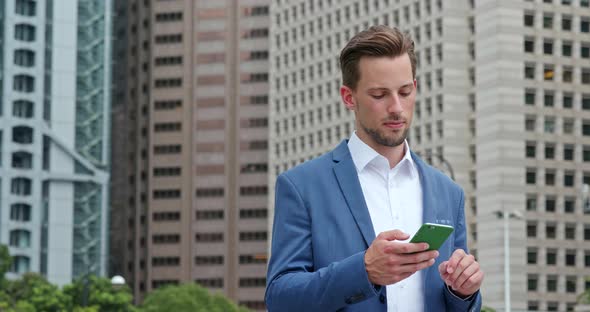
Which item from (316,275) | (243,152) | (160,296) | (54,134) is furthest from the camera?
(243,152)

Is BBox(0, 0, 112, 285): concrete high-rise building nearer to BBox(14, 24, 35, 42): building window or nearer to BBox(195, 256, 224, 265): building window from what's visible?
BBox(14, 24, 35, 42): building window

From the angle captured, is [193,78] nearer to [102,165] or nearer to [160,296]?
[102,165]

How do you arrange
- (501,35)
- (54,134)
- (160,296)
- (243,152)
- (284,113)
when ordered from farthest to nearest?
(243,152), (284,113), (54,134), (501,35), (160,296)

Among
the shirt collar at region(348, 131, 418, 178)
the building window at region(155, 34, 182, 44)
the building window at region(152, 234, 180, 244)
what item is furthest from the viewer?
the building window at region(155, 34, 182, 44)

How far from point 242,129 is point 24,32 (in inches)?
1899

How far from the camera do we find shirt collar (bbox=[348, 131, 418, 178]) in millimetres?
5559

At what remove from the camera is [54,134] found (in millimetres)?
147625

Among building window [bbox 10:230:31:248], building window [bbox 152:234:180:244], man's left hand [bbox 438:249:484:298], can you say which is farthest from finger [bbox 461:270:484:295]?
building window [bbox 152:234:180:244]

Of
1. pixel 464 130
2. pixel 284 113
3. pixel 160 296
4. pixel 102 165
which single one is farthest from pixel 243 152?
pixel 160 296

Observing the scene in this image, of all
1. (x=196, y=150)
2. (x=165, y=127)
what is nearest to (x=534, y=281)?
(x=196, y=150)

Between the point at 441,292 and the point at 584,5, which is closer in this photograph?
the point at 441,292

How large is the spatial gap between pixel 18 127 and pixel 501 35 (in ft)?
174

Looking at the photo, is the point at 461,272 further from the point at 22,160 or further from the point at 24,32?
the point at 24,32

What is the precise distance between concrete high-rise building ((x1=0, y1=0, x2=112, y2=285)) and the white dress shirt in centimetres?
14272
